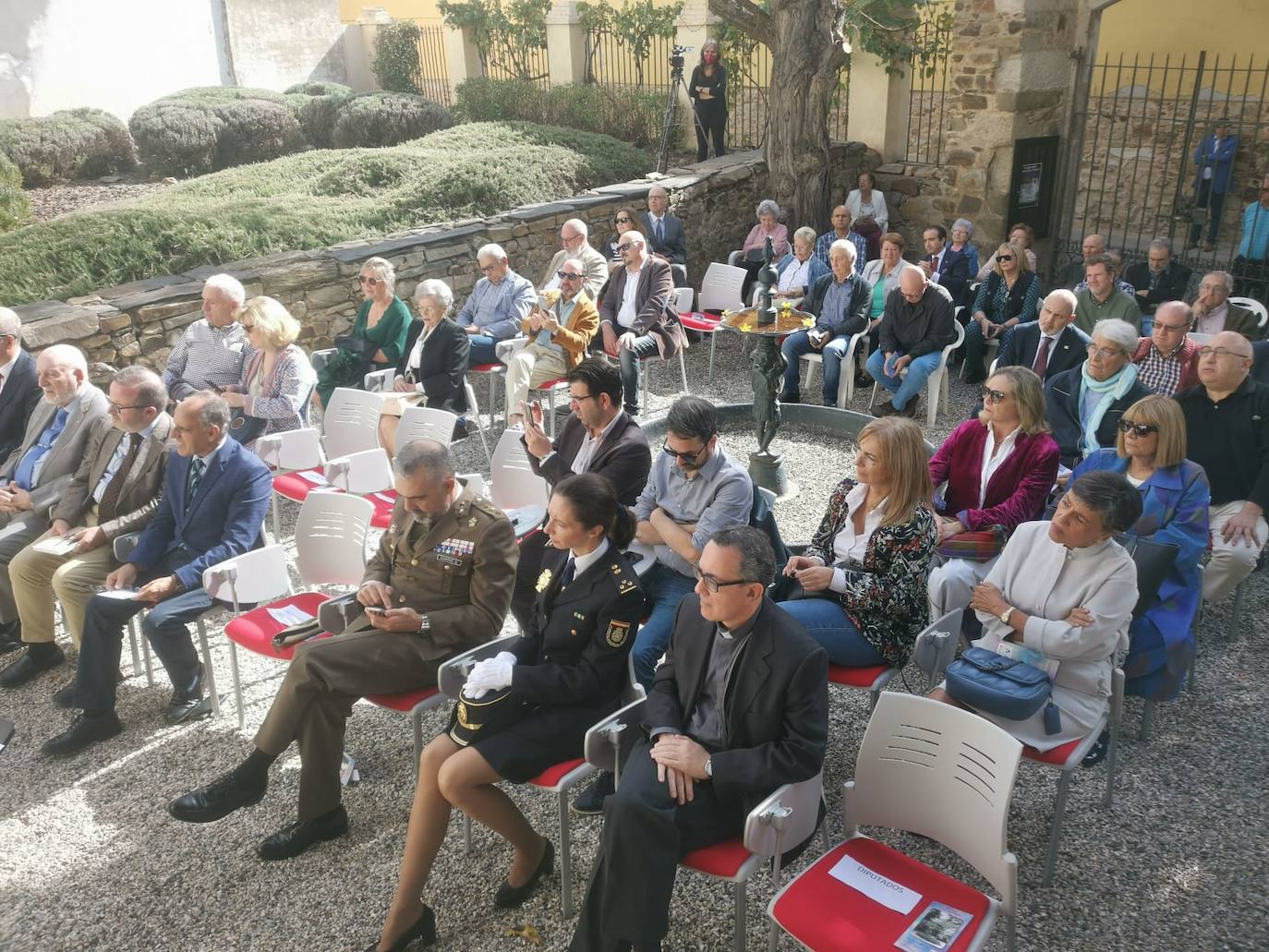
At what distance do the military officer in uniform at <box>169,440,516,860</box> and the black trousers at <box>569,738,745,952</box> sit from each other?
109 centimetres

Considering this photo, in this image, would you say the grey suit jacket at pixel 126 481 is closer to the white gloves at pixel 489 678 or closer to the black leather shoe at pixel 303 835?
the black leather shoe at pixel 303 835

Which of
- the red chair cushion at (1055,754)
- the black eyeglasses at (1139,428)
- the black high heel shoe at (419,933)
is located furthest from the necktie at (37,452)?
the black eyeglasses at (1139,428)

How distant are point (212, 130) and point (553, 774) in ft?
48.1

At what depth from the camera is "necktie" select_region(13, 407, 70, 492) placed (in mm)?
5348

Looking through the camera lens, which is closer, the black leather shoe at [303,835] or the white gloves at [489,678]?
the white gloves at [489,678]

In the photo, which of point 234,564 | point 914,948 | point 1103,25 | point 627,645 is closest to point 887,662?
point 627,645

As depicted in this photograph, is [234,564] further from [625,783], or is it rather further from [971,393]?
[971,393]

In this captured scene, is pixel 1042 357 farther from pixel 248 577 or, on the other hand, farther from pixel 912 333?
pixel 248 577

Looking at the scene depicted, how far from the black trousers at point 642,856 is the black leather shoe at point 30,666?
3.31m

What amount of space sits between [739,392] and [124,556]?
4.99 metres

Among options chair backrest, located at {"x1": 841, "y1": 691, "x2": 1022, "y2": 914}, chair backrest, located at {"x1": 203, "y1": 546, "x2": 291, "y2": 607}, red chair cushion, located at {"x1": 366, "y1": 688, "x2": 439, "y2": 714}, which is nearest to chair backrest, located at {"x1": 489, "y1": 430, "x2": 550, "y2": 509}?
chair backrest, located at {"x1": 203, "y1": 546, "x2": 291, "y2": 607}

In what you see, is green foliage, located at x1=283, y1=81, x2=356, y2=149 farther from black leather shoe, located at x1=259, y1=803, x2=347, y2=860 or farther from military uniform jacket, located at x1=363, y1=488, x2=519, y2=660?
black leather shoe, located at x1=259, y1=803, x2=347, y2=860

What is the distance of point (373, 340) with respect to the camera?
7.10 meters

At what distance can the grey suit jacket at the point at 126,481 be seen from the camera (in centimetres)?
493
